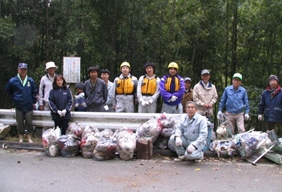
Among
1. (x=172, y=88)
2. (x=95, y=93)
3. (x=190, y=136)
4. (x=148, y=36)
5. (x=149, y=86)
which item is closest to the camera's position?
(x=190, y=136)

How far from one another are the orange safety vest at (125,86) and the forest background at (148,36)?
425cm

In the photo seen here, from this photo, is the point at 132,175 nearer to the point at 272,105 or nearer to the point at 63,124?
the point at 63,124

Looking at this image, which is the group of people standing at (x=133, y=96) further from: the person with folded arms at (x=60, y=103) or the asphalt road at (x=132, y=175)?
the asphalt road at (x=132, y=175)

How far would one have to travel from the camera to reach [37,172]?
543cm

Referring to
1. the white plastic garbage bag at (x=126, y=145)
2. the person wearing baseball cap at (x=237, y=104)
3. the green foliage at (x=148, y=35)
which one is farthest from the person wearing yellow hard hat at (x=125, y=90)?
the green foliage at (x=148, y=35)

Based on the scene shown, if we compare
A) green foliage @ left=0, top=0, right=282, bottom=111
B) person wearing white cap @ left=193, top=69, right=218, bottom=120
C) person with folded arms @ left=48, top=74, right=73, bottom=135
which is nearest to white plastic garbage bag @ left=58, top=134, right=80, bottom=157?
person with folded arms @ left=48, top=74, right=73, bottom=135

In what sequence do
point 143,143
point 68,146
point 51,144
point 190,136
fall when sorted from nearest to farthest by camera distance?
point 190,136
point 143,143
point 68,146
point 51,144

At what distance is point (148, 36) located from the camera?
44.5 feet

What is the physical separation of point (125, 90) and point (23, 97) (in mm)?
2377

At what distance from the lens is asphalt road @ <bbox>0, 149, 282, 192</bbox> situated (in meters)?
4.75

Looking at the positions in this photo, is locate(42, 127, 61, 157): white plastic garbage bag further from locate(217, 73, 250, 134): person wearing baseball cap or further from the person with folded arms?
locate(217, 73, 250, 134): person wearing baseball cap

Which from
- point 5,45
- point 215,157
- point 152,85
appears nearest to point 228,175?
point 215,157

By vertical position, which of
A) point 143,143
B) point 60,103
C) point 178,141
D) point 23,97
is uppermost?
point 23,97

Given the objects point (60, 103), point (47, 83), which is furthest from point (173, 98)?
point (47, 83)
